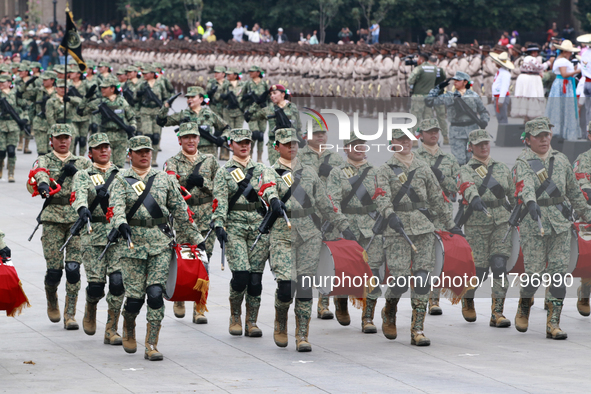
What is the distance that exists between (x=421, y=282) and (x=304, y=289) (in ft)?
3.66

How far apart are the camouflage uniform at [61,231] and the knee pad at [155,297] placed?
1.54 m

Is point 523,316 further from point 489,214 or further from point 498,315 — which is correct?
point 489,214

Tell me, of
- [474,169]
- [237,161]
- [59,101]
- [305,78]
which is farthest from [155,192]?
[305,78]

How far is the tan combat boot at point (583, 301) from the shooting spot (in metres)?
11.4

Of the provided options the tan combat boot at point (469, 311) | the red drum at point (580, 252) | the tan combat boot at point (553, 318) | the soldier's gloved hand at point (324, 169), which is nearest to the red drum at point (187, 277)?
the soldier's gloved hand at point (324, 169)

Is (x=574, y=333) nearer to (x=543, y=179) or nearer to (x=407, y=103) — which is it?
(x=543, y=179)

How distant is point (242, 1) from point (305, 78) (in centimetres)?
3016

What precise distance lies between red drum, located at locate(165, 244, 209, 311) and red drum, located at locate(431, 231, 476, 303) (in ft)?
7.51

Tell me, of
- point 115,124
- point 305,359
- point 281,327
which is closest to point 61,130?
point 281,327

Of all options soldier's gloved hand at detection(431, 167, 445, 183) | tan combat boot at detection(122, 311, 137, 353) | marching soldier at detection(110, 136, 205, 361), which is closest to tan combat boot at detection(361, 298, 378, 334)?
soldier's gloved hand at detection(431, 167, 445, 183)

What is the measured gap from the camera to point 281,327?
9.95 m

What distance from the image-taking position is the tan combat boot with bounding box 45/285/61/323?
1093 centimetres

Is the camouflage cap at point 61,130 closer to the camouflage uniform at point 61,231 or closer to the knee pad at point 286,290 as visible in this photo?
the camouflage uniform at point 61,231

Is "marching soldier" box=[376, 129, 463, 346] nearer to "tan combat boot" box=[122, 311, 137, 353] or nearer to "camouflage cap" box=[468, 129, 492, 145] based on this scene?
"camouflage cap" box=[468, 129, 492, 145]
